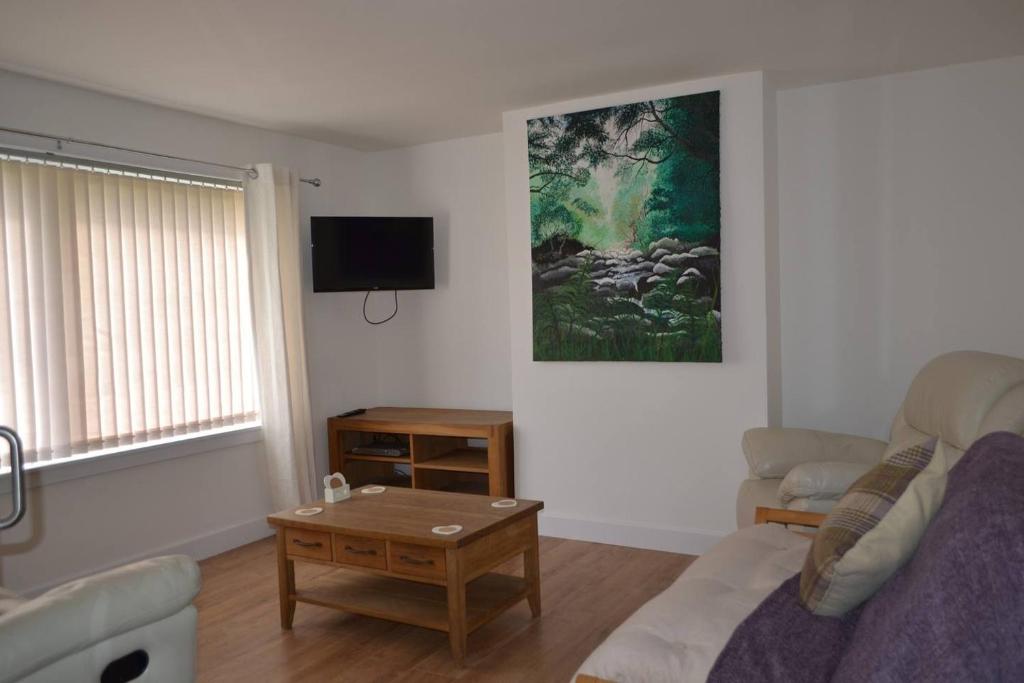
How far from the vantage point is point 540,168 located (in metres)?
4.42

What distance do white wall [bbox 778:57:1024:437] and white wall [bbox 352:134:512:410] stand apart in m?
1.79

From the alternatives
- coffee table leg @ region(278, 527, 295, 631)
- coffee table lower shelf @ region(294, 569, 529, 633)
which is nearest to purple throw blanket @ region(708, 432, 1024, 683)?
coffee table lower shelf @ region(294, 569, 529, 633)

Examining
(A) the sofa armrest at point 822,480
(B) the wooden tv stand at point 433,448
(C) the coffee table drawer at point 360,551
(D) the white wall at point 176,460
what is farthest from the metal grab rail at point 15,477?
(B) the wooden tv stand at point 433,448

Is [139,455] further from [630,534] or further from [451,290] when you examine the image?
[630,534]

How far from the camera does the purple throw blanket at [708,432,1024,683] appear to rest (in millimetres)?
1207

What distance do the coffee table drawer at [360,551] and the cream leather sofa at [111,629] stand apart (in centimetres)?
126

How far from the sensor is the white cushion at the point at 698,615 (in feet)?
5.82

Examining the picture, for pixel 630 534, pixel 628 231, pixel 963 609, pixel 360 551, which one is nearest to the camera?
pixel 963 609

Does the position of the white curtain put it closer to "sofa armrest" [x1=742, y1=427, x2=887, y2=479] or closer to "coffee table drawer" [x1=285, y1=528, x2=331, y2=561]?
"coffee table drawer" [x1=285, y1=528, x2=331, y2=561]

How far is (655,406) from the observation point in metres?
4.23

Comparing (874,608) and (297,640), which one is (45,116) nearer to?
(297,640)

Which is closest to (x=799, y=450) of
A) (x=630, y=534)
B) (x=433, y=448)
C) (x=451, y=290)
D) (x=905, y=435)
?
(x=905, y=435)

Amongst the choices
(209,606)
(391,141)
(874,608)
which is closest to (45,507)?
(209,606)

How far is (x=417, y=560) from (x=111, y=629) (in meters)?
1.50
